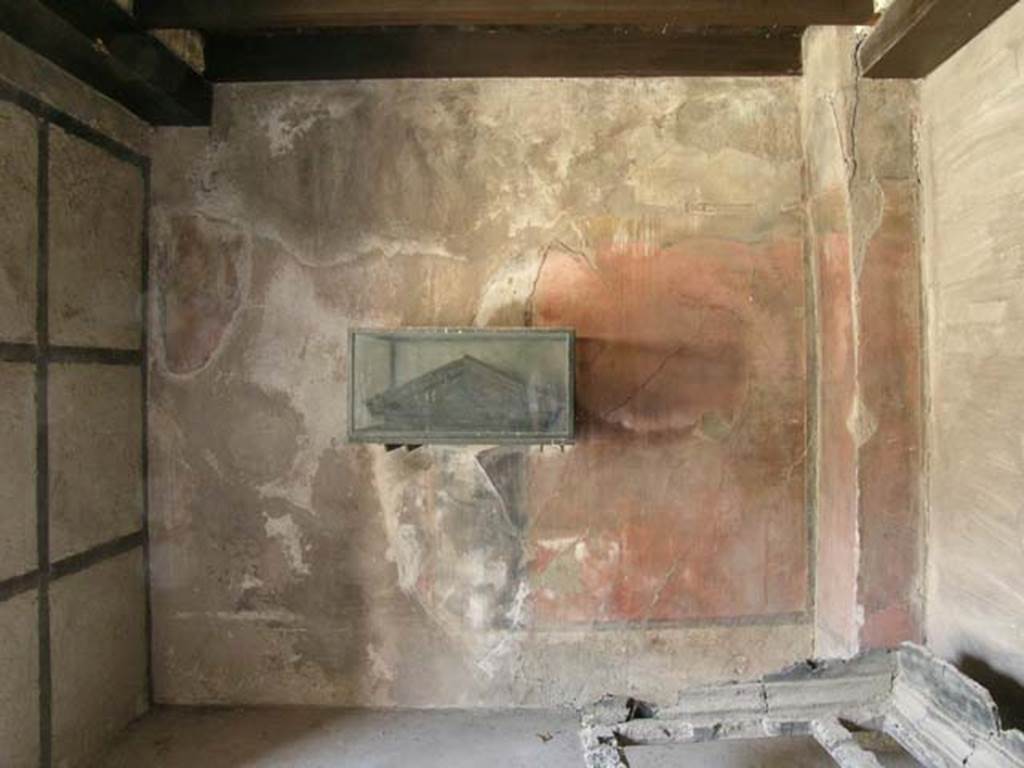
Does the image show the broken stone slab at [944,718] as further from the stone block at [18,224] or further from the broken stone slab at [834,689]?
the stone block at [18,224]

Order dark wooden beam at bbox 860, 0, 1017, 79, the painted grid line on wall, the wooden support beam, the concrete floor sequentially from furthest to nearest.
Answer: the wooden support beam
the concrete floor
the painted grid line on wall
dark wooden beam at bbox 860, 0, 1017, 79

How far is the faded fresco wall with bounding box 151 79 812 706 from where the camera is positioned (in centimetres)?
232

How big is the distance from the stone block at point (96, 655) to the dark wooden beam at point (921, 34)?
9.46 ft

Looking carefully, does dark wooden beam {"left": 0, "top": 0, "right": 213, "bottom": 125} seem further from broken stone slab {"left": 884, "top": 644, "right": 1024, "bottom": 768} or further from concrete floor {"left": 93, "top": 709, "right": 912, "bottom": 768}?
broken stone slab {"left": 884, "top": 644, "right": 1024, "bottom": 768}

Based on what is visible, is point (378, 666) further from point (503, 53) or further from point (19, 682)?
point (503, 53)

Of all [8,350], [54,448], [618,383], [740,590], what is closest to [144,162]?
[8,350]

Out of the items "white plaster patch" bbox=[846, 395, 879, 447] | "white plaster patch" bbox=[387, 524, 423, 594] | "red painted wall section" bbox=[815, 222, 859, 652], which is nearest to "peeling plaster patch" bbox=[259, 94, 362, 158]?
"white plaster patch" bbox=[387, 524, 423, 594]

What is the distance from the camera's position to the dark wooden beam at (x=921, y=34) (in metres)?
1.68

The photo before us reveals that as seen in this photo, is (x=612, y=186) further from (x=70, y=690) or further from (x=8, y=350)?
(x=70, y=690)

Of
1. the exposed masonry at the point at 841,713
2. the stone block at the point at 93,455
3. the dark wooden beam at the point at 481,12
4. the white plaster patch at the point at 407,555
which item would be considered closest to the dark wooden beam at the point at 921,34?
the dark wooden beam at the point at 481,12

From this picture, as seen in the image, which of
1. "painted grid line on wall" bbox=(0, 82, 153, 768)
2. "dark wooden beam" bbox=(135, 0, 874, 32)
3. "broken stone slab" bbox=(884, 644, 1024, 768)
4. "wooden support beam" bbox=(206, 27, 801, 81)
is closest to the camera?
"broken stone slab" bbox=(884, 644, 1024, 768)

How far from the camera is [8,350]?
1.76 meters

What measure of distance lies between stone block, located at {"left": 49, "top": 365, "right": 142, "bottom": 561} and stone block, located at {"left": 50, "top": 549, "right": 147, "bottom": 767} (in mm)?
127

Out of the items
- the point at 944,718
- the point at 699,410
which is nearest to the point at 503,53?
the point at 699,410
